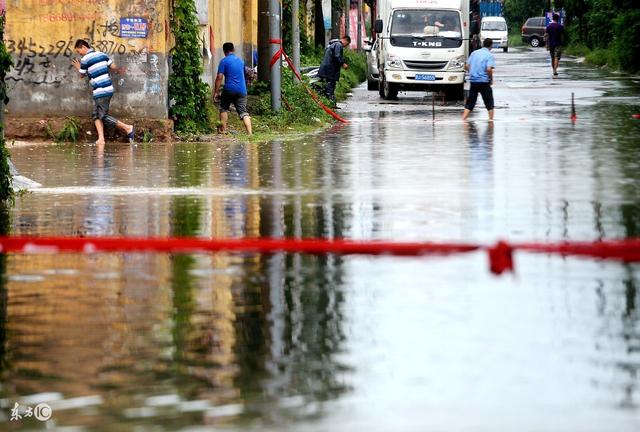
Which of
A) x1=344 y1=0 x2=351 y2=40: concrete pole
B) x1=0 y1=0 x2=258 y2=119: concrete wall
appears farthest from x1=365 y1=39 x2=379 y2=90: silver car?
x1=0 y1=0 x2=258 y2=119: concrete wall

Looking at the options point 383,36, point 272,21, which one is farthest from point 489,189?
point 383,36

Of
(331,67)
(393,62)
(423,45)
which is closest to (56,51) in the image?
(331,67)

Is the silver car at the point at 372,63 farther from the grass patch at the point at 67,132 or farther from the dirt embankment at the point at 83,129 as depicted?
the grass patch at the point at 67,132

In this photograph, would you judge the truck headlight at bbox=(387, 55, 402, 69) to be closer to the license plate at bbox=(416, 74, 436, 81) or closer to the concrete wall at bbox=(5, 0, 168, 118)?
the license plate at bbox=(416, 74, 436, 81)

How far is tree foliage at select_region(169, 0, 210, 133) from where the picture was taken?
26.2m

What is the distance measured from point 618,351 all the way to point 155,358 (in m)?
2.37

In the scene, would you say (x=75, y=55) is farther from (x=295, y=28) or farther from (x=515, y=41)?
(x=515, y=41)

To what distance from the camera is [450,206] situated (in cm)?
1492

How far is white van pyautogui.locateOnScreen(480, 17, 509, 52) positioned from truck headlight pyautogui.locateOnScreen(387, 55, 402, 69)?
4767 cm

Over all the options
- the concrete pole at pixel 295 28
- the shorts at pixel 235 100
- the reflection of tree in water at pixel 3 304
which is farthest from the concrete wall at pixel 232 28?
the reflection of tree in water at pixel 3 304

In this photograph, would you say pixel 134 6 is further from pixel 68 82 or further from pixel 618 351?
pixel 618 351

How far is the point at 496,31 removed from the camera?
8950 centimetres

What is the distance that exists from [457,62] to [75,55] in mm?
15998

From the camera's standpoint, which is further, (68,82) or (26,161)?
(68,82)
